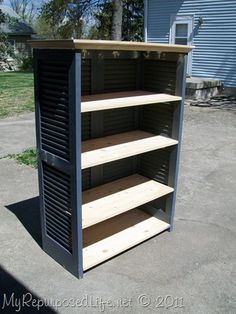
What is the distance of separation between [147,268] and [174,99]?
1.38m

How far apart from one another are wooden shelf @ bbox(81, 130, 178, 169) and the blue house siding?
901 cm

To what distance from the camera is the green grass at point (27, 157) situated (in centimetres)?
520

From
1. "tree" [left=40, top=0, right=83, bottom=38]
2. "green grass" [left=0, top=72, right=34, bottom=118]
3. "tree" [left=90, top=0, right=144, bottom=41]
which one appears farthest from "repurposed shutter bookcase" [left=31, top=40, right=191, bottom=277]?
"tree" [left=40, top=0, right=83, bottom=38]

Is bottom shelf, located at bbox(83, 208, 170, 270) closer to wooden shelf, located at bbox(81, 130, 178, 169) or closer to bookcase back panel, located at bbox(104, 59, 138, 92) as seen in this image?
wooden shelf, located at bbox(81, 130, 178, 169)

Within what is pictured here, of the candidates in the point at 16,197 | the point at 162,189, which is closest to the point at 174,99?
the point at 162,189

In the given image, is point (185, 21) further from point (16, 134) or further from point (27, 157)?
point (27, 157)

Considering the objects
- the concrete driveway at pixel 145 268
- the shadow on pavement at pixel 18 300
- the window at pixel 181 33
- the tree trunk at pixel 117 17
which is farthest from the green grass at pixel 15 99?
the shadow on pavement at pixel 18 300

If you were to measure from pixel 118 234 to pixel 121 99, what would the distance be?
124cm

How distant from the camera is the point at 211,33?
11.7 m

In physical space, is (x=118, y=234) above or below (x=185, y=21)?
below

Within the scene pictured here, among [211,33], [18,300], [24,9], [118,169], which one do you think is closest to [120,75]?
[118,169]

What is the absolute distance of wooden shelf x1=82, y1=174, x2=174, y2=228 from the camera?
114 inches

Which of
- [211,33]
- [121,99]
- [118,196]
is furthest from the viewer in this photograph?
[211,33]

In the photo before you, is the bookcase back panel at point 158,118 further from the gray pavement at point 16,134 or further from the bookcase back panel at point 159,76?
the gray pavement at point 16,134
